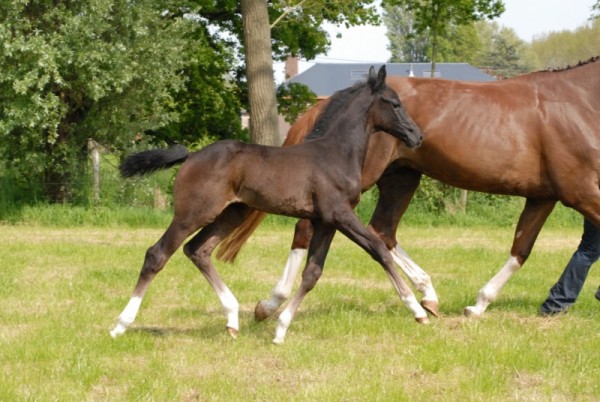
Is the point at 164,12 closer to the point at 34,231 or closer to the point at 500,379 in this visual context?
the point at 34,231

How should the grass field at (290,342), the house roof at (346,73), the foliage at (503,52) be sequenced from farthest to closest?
the foliage at (503,52), the house roof at (346,73), the grass field at (290,342)

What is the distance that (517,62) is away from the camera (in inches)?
3772

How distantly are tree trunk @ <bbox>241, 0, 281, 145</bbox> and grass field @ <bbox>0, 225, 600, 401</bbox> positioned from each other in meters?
7.68

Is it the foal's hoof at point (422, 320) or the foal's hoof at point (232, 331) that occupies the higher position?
the foal's hoof at point (232, 331)

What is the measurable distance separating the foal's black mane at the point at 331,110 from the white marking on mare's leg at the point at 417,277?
1640 millimetres

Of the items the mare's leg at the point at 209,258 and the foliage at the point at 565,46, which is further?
the foliage at the point at 565,46

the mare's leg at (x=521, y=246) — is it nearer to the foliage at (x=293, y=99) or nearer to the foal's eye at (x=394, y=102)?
the foal's eye at (x=394, y=102)

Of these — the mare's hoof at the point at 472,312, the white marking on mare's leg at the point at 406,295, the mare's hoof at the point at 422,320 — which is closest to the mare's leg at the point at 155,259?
the white marking on mare's leg at the point at 406,295

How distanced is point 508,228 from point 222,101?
10894 mm

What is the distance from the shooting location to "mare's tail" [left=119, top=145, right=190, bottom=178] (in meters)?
6.57

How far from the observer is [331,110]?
6.89 m

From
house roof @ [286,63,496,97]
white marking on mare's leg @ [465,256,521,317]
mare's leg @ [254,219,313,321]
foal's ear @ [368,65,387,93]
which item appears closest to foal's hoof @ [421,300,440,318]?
white marking on mare's leg @ [465,256,521,317]

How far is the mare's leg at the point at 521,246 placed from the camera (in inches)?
303

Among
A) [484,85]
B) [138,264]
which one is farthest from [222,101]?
[484,85]
